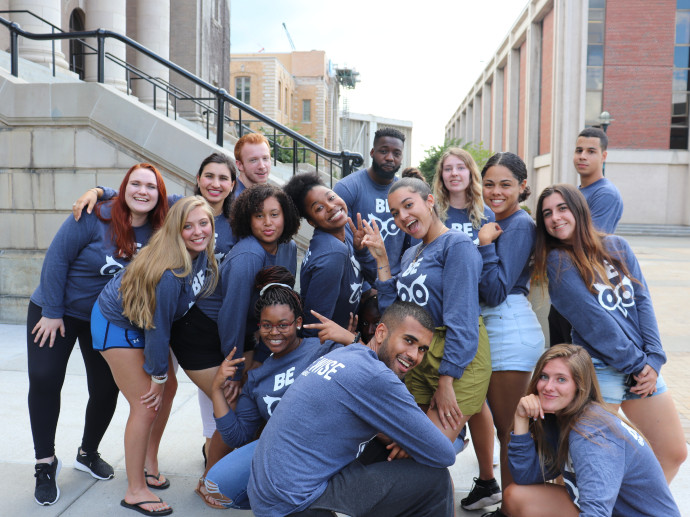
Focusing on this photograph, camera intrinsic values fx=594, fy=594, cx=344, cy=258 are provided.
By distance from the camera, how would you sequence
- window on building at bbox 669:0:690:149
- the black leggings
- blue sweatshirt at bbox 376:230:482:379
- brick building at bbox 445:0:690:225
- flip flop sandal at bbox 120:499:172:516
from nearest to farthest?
1. blue sweatshirt at bbox 376:230:482:379
2. flip flop sandal at bbox 120:499:172:516
3. the black leggings
4. brick building at bbox 445:0:690:225
5. window on building at bbox 669:0:690:149

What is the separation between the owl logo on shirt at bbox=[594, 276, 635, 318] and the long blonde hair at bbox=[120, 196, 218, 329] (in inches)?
83.6

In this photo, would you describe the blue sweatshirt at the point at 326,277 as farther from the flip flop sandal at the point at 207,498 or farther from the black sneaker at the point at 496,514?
the black sneaker at the point at 496,514

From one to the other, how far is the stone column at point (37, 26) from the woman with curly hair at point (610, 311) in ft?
35.8

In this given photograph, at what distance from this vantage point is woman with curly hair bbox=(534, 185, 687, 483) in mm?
2957

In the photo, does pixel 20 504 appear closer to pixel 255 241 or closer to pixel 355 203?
pixel 255 241

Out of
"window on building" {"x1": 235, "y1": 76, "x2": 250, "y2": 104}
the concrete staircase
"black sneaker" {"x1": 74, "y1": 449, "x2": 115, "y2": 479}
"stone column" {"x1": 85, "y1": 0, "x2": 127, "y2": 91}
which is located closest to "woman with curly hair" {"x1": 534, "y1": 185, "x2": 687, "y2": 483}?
"black sneaker" {"x1": 74, "y1": 449, "x2": 115, "y2": 479}

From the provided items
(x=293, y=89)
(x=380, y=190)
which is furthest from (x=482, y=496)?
(x=293, y=89)

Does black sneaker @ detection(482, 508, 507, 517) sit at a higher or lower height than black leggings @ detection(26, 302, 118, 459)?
lower

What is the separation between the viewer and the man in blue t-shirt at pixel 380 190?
3943 mm

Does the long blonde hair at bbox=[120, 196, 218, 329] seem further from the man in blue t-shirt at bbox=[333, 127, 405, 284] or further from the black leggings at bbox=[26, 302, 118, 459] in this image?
the man in blue t-shirt at bbox=[333, 127, 405, 284]

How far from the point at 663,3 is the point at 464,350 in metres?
42.7

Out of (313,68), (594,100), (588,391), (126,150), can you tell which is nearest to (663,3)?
(594,100)

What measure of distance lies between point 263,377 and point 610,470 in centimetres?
169

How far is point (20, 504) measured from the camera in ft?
11.1
